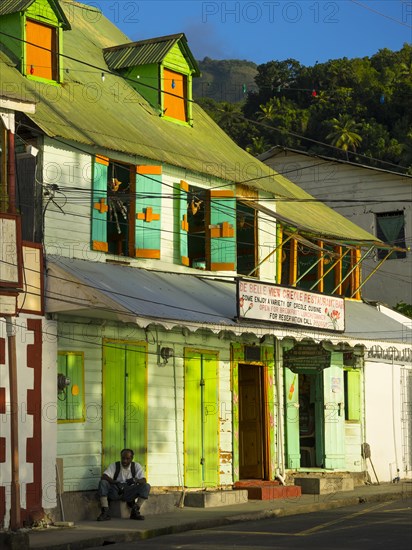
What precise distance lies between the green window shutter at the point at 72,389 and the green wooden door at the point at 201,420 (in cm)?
309

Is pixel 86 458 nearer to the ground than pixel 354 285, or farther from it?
nearer to the ground

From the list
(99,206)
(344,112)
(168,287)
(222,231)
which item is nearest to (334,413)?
(222,231)

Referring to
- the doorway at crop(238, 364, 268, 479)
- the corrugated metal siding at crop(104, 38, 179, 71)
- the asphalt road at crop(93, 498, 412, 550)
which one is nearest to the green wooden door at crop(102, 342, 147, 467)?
the asphalt road at crop(93, 498, 412, 550)

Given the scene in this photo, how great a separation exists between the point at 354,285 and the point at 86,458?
11.6 metres

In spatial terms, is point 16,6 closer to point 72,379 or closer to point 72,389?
point 72,379

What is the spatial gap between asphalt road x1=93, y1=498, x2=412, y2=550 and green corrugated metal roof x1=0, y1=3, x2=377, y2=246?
6.82 meters

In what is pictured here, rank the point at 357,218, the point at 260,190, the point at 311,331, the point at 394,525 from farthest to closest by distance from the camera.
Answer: the point at 357,218 < the point at 260,190 < the point at 311,331 < the point at 394,525

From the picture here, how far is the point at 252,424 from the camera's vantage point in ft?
78.4

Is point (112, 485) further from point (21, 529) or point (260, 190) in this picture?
point (260, 190)

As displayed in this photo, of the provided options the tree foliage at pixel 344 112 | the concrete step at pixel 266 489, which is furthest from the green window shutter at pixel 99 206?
the tree foliage at pixel 344 112

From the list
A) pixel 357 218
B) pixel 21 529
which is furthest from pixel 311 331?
pixel 357 218

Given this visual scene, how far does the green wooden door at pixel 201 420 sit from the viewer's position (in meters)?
21.5

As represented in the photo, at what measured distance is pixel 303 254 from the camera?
27.6m

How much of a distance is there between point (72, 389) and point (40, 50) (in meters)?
6.28
